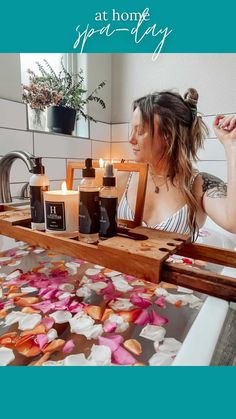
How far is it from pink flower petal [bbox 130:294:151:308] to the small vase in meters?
0.98

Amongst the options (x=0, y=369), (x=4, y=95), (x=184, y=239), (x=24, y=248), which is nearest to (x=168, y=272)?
(x=184, y=239)

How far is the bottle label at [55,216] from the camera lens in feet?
1.66

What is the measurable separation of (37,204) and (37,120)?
32.8 inches

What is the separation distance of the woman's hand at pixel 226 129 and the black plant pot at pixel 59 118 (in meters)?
0.77

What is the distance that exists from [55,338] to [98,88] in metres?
1.50

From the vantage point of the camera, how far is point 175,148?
36.8 inches

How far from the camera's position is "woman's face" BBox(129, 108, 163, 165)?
0.93 meters

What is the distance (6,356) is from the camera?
1.04 ft

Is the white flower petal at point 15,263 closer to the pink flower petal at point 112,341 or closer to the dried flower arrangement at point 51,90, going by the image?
the pink flower petal at point 112,341

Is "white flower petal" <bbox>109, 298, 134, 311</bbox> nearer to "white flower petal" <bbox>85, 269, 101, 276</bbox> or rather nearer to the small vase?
"white flower petal" <bbox>85, 269, 101, 276</bbox>

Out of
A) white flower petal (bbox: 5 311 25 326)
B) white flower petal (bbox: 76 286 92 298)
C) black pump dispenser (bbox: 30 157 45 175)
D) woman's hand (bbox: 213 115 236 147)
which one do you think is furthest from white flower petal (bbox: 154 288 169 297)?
woman's hand (bbox: 213 115 236 147)

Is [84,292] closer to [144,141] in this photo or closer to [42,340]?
[42,340]

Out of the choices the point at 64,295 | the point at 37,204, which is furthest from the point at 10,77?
the point at 64,295

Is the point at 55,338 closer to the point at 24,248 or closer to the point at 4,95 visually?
the point at 24,248
